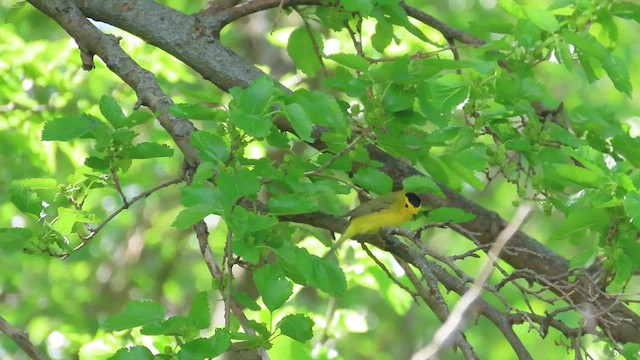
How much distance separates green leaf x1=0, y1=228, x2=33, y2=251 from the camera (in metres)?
2.54

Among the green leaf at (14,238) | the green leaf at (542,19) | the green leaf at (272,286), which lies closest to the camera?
the green leaf at (272,286)

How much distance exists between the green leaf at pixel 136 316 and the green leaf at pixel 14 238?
39 centimetres

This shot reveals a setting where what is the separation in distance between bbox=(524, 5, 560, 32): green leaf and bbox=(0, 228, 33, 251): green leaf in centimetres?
162

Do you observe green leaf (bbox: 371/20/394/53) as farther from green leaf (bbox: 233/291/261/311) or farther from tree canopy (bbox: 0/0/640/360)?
green leaf (bbox: 233/291/261/311)

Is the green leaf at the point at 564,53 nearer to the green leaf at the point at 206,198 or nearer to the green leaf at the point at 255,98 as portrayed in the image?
the green leaf at the point at 255,98

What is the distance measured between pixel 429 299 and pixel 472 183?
0.60 metres

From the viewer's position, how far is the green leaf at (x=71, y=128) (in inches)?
101

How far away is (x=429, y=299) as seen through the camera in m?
2.95

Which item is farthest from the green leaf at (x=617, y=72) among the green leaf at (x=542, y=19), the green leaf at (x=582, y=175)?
the green leaf at (x=582, y=175)

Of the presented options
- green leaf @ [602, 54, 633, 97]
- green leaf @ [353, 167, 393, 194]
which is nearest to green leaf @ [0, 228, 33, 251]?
green leaf @ [353, 167, 393, 194]

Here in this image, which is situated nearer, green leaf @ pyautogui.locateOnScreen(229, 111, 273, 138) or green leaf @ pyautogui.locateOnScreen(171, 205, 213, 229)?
green leaf @ pyautogui.locateOnScreen(171, 205, 213, 229)

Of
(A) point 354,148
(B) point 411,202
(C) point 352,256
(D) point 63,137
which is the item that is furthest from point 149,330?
(C) point 352,256

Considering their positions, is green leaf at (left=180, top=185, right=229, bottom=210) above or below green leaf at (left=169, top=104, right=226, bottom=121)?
Answer: below

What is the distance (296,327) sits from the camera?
2.48 meters
